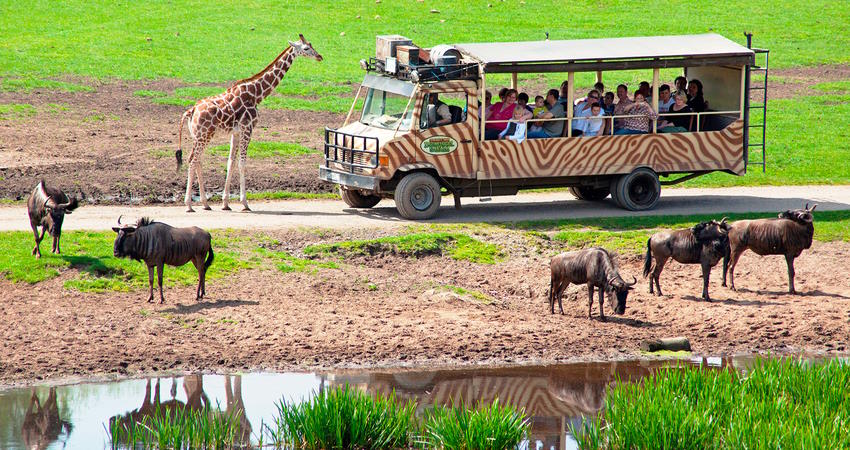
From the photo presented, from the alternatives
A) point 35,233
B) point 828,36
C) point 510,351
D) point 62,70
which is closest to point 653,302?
point 510,351

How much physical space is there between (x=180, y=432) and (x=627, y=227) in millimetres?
11683

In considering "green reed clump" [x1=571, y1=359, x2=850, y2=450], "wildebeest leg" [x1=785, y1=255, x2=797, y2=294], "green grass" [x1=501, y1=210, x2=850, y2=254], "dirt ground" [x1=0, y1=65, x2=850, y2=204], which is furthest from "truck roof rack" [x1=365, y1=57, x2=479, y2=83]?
"green reed clump" [x1=571, y1=359, x2=850, y2=450]

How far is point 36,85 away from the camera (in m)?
34.4

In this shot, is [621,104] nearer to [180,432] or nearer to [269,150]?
[269,150]

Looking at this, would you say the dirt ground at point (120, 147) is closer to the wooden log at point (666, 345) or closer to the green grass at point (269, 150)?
the green grass at point (269, 150)

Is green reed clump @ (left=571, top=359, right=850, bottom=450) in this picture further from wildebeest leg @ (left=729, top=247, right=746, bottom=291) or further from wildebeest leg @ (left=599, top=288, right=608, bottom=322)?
wildebeest leg @ (left=729, top=247, right=746, bottom=291)

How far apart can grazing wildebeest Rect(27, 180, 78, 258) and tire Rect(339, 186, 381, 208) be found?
254 inches

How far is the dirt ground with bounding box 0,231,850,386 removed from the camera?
15242 mm

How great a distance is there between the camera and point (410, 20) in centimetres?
4547

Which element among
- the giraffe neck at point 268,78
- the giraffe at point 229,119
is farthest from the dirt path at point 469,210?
the giraffe neck at point 268,78

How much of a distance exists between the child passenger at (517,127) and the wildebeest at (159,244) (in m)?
7.55

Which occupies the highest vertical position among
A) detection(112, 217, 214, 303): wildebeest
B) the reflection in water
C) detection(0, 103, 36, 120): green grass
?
detection(0, 103, 36, 120): green grass

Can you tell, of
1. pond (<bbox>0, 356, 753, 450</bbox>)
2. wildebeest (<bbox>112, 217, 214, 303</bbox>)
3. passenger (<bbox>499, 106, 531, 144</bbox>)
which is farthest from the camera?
passenger (<bbox>499, 106, 531, 144</bbox>)

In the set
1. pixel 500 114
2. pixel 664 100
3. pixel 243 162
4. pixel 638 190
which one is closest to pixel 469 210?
pixel 500 114
